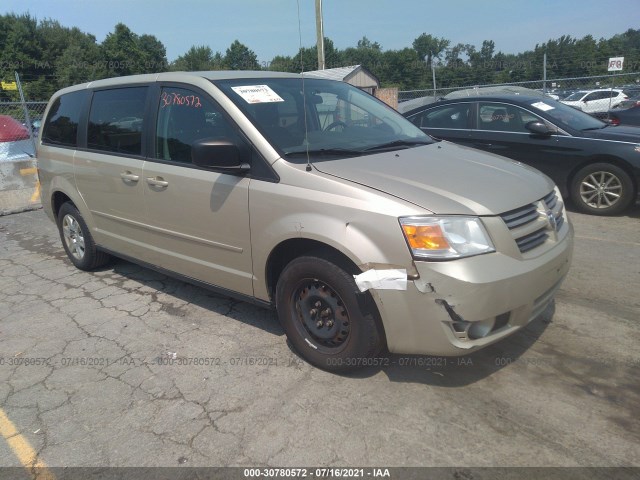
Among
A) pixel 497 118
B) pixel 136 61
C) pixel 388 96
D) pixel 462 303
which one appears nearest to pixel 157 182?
pixel 462 303

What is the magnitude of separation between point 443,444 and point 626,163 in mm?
5241

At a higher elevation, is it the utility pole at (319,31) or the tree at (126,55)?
the tree at (126,55)

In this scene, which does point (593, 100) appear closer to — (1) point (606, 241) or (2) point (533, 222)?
(1) point (606, 241)

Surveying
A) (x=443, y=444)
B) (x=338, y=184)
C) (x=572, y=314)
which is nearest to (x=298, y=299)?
(x=338, y=184)

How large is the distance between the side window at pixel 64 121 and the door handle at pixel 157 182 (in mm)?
1428

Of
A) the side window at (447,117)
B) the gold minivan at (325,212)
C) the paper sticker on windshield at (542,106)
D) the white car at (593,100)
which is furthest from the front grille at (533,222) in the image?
the white car at (593,100)

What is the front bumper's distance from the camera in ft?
7.80

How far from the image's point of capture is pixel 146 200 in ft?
12.3

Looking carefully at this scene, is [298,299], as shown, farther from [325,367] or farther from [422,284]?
[422,284]

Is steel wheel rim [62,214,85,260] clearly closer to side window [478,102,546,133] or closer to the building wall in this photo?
side window [478,102,546,133]

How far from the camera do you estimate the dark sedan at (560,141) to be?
6.04 metres

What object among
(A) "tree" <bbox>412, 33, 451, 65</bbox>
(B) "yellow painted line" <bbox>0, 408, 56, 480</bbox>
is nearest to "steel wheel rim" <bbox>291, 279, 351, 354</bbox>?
(B) "yellow painted line" <bbox>0, 408, 56, 480</bbox>

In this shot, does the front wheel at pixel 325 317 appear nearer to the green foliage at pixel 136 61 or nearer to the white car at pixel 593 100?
the white car at pixel 593 100

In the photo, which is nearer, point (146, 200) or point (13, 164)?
point (146, 200)
